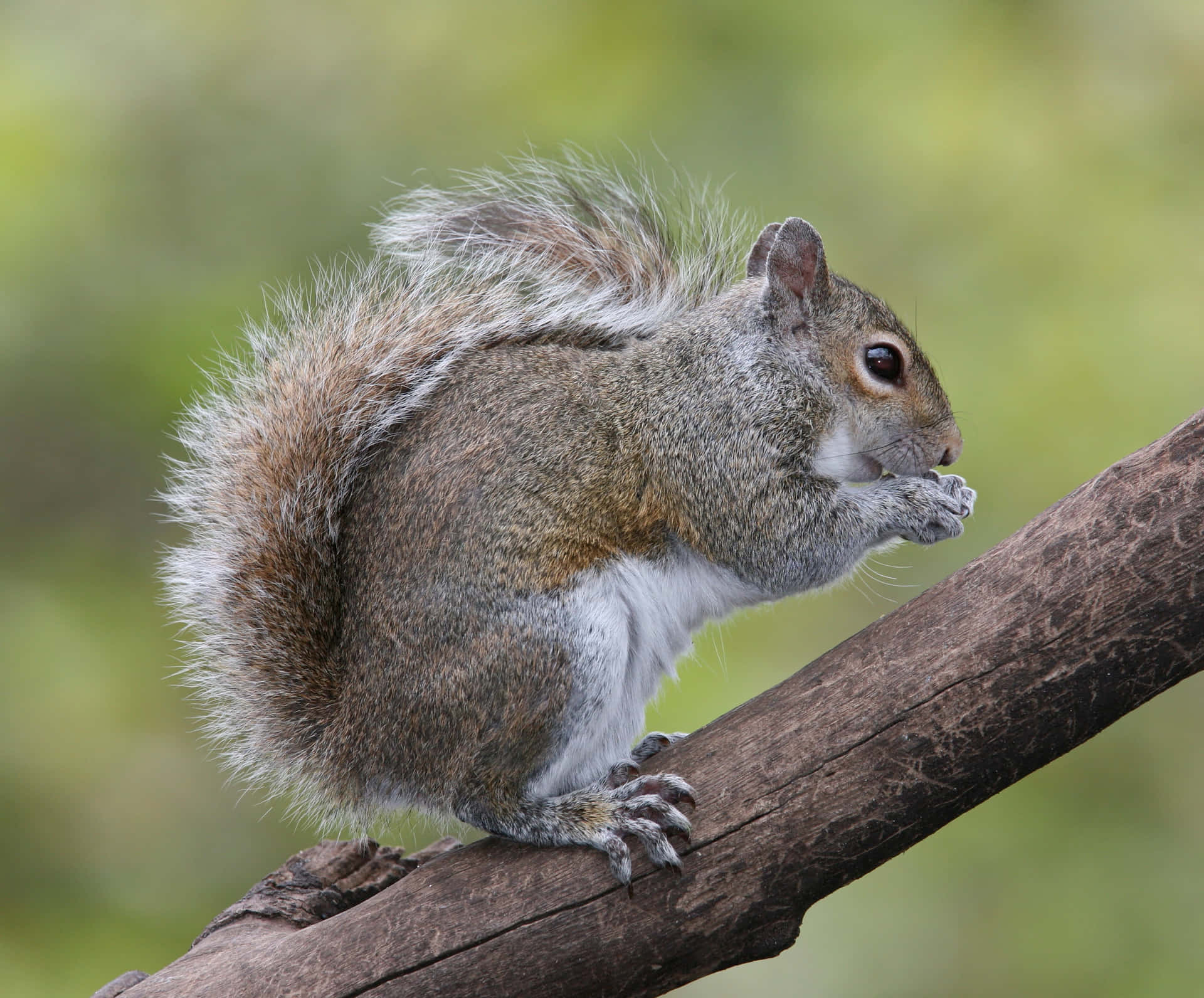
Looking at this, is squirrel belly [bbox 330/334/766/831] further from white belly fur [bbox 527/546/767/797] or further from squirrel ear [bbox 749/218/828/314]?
squirrel ear [bbox 749/218/828/314]

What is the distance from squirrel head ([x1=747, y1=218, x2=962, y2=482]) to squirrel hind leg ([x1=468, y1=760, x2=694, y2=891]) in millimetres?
739

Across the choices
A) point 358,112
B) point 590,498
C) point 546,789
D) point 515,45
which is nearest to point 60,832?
point 546,789

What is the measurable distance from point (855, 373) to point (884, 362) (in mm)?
65

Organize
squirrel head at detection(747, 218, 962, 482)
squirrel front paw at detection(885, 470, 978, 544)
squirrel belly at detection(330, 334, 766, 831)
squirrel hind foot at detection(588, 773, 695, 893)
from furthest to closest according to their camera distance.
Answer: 1. squirrel head at detection(747, 218, 962, 482)
2. squirrel front paw at detection(885, 470, 978, 544)
3. squirrel belly at detection(330, 334, 766, 831)
4. squirrel hind foot at detection(588, 773, 695, 893)

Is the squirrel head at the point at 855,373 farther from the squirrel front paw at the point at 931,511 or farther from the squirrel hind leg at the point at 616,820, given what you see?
the squirrel hind leg at the point at 616,820

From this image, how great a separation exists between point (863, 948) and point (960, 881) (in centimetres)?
35

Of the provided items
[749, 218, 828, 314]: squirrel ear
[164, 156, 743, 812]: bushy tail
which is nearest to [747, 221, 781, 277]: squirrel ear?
[164, 156, 743, 812]: bushy tail

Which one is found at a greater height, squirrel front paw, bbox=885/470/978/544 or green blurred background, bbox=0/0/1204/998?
green blurred background, bbox=0/0/1204/998

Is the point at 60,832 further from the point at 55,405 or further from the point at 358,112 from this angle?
the point at 358,112

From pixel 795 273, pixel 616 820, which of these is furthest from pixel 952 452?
pixel 616 820

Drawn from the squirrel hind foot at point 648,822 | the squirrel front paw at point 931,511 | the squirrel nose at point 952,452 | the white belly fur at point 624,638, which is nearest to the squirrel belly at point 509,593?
the white belly fur at point 624,638

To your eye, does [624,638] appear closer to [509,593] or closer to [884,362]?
[509,593]

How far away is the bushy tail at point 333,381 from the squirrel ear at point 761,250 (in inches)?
3.6

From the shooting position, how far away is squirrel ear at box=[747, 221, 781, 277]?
8.57 ft
